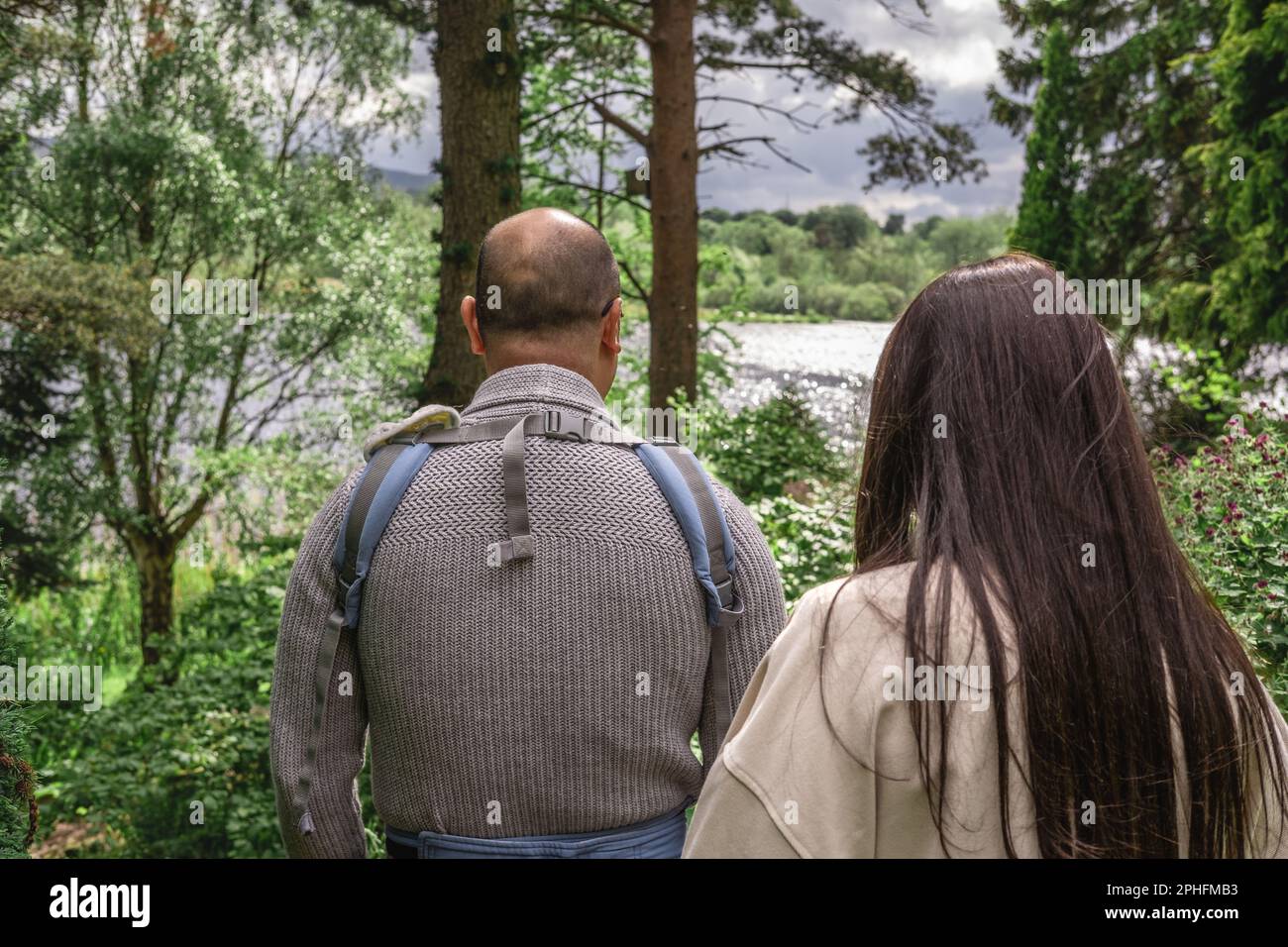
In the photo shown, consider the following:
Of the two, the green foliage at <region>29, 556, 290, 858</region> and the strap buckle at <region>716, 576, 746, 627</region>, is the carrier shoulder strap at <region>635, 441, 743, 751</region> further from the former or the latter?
the green foliage at <region>29, 556, 290, 858</region>

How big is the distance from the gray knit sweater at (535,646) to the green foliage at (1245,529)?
1.87 metres

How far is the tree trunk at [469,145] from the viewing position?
20.6ft

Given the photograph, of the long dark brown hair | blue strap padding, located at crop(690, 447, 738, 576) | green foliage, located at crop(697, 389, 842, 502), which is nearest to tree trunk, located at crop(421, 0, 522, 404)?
green foliage, located at crop(697, 389, 842, 502)

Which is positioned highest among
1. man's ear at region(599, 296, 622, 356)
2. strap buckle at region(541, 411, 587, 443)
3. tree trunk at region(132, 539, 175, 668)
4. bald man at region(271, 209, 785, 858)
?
man's ear at region(599, 296, 622, 356)

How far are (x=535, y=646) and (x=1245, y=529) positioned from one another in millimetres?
3042

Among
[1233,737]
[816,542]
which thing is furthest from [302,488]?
[1233,737]

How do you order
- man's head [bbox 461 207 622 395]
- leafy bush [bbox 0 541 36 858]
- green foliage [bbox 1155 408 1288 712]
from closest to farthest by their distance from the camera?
1. man's head [bbox 461 207 622 395]
2. leafy bush [bbox 0 541 36 858]
3. green foliage [bbox 1155 408 1288 712]

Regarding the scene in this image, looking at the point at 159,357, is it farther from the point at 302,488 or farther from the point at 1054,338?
the point at 1054,338

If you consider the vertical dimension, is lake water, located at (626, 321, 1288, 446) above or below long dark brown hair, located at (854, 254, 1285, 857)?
above

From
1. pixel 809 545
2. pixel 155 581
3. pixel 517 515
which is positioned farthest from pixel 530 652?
pixel 155 581

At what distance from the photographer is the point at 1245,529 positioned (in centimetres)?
395

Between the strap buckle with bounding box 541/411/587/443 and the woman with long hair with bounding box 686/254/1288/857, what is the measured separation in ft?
2.46

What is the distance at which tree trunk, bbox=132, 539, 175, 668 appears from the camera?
50.7ft

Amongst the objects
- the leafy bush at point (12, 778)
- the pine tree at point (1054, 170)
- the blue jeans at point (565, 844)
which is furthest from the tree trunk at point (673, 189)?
the blue jeans at point (565, 844)
